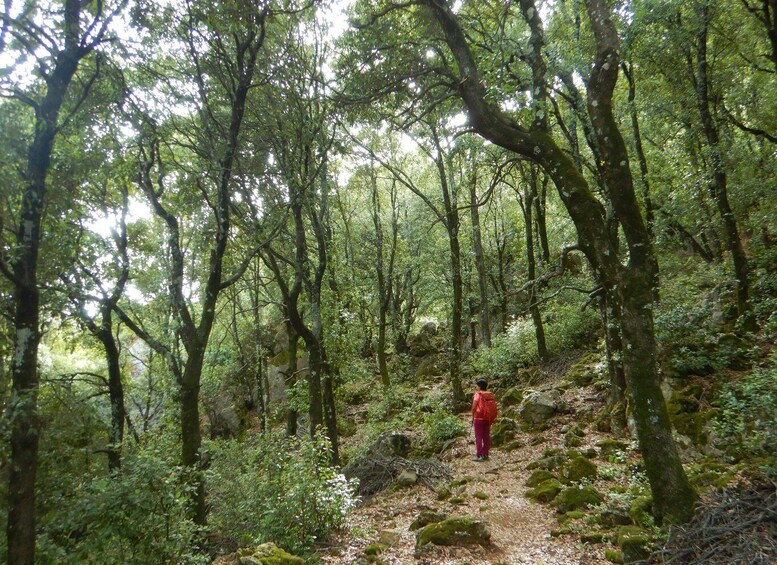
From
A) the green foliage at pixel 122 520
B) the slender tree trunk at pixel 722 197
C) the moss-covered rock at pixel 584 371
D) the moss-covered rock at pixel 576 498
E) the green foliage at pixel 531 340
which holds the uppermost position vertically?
the slender tree trunk at pixel 722 197

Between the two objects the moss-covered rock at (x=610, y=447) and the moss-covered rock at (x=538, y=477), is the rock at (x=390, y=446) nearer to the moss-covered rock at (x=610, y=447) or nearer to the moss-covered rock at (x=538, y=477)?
the moss-covered rock at (x=538, y=477)

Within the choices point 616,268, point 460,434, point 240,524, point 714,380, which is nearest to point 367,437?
point 460,434

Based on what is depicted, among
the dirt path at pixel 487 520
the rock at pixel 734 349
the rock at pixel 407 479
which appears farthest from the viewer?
the rock at pixel 407 479

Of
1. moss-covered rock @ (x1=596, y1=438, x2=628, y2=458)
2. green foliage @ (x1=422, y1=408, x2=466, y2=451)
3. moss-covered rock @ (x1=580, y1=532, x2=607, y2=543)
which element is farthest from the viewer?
green foliage @ (x1=422, y1=408, x2=466, y2=451)

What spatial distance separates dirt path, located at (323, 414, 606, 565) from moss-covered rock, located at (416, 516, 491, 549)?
124 millimetres

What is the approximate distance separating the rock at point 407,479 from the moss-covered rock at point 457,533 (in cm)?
321

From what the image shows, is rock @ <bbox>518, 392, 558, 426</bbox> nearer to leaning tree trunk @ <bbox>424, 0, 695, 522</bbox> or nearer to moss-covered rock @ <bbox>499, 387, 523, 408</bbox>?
moss-covered rock @ <bbox>499, 387, 523, 408</bbox>

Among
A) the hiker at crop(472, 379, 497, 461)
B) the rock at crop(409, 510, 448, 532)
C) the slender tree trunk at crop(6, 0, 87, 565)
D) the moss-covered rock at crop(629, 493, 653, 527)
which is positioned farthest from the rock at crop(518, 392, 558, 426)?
the slender tree trunk at crop(6, 0, 87, 565)

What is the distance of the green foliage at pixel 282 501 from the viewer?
620 centimetres

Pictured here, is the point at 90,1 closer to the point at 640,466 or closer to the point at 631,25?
the point at 631,25

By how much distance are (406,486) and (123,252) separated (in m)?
10.9

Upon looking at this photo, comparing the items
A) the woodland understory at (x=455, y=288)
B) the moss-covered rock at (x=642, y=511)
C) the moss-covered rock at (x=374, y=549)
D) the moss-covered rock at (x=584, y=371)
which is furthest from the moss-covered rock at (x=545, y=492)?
the moss-covered rock at (x=584, y=371)

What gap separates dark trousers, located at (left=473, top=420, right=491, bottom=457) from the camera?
10123 mm

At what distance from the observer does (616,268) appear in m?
5.00
